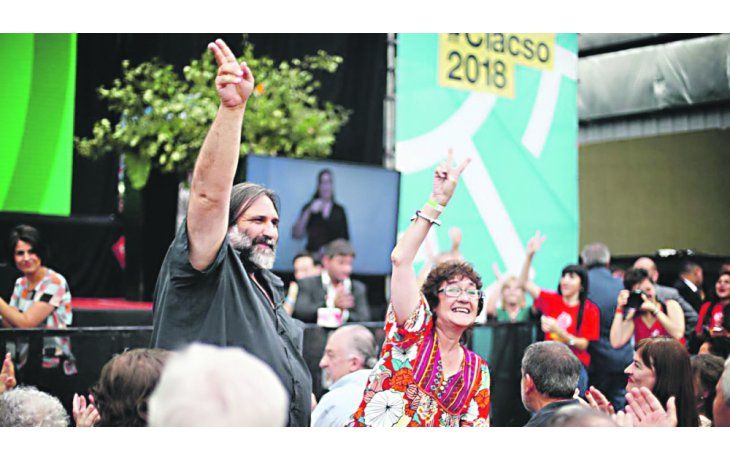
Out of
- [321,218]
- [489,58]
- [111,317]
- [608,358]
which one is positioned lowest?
[608,358]

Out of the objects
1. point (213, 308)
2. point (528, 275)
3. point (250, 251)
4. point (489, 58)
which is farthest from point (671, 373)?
point (489, 58)

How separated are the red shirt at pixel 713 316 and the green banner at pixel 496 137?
253cm

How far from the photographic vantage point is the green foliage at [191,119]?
7512mm

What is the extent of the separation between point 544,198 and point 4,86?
16.7 ft

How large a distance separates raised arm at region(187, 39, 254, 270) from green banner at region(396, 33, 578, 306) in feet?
17.8

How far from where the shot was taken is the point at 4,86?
7.05 metres

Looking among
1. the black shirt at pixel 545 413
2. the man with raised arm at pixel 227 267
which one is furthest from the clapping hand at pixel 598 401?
the man with raised arm at pixel 227 267

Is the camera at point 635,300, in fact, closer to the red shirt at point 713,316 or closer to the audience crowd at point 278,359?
the red shirt at point 713,316

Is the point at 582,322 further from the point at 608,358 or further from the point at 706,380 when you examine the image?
the point at 706,380

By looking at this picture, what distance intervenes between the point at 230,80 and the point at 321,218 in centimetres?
512

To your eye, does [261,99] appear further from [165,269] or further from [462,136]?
[165,269]

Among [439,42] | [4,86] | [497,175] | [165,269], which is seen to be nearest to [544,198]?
[497,175]

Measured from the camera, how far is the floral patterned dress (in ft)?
9.71

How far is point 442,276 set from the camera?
3.19 metres
